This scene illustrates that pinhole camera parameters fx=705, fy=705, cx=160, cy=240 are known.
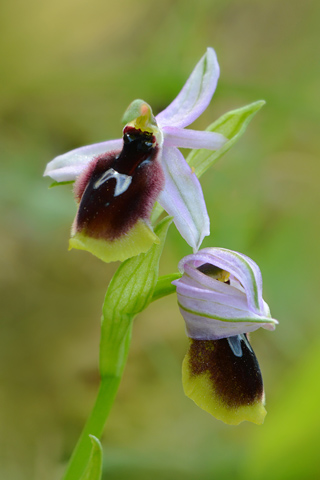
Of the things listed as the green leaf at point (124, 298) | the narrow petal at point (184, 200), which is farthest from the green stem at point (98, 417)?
the narrow petal at point (184, 200)

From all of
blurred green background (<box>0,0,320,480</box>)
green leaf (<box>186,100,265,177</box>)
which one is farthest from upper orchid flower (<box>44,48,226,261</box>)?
blurred green background (<box>0,0,320,480</box>)

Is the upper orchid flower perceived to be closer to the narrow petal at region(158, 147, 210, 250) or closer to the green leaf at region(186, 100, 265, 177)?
the narrow petal at region(158, 147, 210, 250)

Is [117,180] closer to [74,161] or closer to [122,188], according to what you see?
[122,188]

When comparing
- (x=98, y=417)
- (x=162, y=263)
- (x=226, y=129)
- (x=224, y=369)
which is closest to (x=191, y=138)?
(x=226, y=129)

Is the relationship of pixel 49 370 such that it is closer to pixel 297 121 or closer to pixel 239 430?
pixel 239 430

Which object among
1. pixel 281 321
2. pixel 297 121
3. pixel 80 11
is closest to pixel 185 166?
pixel 281 321

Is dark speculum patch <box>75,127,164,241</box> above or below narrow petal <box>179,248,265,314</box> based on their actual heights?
above
